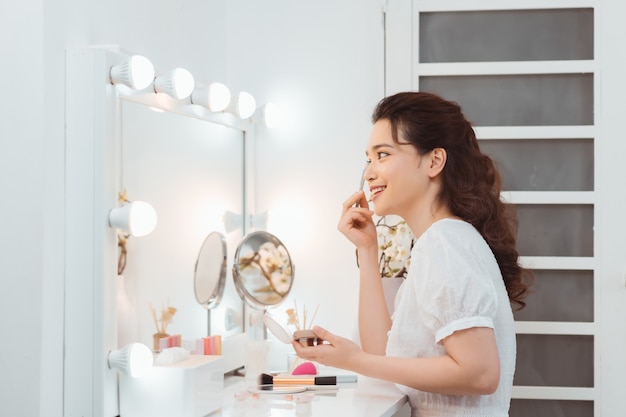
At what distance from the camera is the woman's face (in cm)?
171

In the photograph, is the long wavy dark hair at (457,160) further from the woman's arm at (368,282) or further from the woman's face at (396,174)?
the woman's arm at (368,282)

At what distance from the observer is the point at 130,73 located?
A: 1.65 meters

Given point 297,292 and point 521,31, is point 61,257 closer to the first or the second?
point 297,292

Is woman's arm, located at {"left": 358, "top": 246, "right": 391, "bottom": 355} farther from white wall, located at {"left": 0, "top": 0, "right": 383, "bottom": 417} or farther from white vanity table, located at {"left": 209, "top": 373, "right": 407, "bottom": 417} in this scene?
white wall, located at {"left": 0, "top": 0, "right": 383, "bottom": 417}

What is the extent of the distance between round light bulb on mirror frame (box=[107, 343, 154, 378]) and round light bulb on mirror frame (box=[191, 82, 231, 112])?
Answer: 67cm

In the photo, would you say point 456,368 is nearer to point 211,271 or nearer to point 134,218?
point 134,218

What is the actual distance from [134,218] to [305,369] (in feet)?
2.24

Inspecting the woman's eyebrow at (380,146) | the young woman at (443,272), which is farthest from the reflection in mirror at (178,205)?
the woman's eyebrow at (380,146)

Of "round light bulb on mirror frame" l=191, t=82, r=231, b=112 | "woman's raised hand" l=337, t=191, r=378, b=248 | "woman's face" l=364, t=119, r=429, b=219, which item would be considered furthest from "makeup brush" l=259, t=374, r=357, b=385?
"round light bulb on mirror frame" l=191, t=82, r=231, b=112

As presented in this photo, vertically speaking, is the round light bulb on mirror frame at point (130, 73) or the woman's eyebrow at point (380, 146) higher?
the round light bulb on mirror frame at point (130, 73)

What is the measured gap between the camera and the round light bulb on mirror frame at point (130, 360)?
1610 millimetres

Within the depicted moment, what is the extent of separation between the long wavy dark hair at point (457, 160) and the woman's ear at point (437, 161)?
11mm

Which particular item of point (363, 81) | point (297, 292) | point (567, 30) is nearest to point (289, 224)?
point (297, 292)

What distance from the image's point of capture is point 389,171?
172 cm
